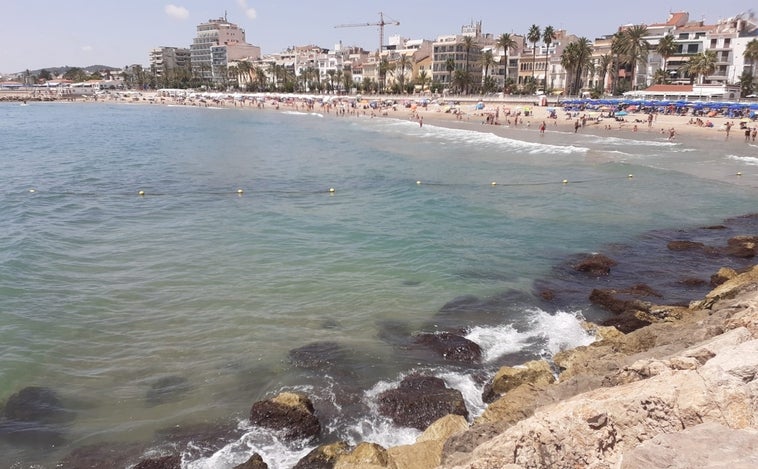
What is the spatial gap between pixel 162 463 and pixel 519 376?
274 inches

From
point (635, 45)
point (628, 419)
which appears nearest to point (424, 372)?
point (628, 419)

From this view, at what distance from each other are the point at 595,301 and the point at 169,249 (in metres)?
15.8

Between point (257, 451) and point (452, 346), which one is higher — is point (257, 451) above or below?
Result: below

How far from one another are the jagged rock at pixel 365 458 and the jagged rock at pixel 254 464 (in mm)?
1279

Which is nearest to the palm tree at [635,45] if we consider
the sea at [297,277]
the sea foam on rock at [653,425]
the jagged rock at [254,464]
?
the sea at [297,277]

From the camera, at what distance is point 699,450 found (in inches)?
197

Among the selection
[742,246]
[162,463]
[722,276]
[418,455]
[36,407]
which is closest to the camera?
[418,455]

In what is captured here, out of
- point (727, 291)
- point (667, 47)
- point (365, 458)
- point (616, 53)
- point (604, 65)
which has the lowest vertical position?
point (365, 458)

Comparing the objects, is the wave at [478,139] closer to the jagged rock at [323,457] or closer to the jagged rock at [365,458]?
the jagged rock at [323,457]

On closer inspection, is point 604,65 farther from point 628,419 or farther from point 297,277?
point 628,419

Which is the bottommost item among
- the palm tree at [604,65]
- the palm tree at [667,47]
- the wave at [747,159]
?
the wave at [747,159]

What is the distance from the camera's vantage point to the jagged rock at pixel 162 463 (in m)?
9.28

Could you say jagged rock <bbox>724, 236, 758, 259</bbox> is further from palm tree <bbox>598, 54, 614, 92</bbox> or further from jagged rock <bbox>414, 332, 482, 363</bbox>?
palm tree <bbox>598, 54, 614, 92</bbox>

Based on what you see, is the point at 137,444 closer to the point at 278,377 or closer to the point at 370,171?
the point at 278,377
